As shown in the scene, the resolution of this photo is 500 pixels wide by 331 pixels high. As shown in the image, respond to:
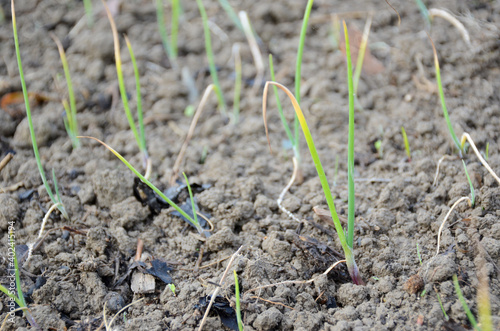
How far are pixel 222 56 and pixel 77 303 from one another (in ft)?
4.36

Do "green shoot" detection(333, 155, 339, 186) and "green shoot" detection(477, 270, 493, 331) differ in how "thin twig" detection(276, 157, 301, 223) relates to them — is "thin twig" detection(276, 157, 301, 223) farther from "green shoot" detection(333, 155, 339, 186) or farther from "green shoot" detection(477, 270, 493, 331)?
"green shoot" detection(477, 270, 493, 331)

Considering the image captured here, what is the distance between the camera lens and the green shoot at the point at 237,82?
1.69 m

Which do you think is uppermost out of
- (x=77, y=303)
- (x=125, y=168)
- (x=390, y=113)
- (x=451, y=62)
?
(x=451, y=62)

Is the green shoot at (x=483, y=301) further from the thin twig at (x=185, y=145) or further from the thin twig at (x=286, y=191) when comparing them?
the thin twig at (x=185, y=145)

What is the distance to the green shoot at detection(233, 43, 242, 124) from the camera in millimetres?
1694

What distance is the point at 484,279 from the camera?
99 cm

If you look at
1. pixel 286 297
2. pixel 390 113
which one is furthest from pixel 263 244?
pixel 390 113

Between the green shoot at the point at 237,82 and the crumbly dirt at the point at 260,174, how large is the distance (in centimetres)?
3

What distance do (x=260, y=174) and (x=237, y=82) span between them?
48 centimetres

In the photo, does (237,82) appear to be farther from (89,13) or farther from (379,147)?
(89,13)

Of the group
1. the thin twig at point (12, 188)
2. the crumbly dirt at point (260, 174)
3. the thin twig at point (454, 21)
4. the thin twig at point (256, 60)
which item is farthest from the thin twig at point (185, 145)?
the thin twig at point (454, 21)

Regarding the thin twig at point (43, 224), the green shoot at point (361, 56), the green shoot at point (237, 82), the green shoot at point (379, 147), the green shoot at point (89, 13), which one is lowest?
the thin twig at point (43, 224)

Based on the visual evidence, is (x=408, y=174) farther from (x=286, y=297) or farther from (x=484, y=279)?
(x=286, y=297)

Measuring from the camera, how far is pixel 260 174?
1.49m
